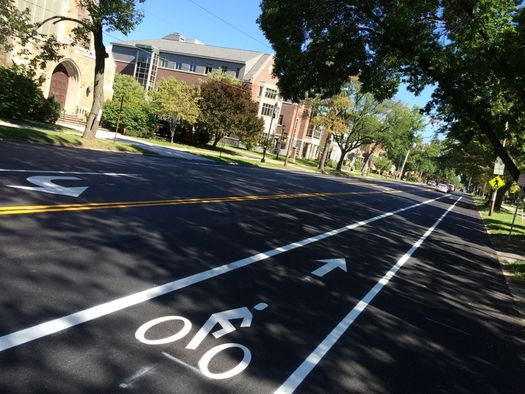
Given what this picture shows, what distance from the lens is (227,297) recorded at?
599cm

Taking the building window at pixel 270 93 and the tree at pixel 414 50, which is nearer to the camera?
the tree at pixel 414 50

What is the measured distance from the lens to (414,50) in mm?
16297

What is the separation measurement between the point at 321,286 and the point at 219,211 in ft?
16.3

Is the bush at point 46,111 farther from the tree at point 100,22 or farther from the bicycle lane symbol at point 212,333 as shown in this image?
the bicycle lane symbol at point 212,333

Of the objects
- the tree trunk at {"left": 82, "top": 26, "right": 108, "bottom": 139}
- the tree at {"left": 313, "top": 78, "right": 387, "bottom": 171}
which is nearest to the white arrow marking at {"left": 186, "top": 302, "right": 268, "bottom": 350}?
the tree trunk at {"left": 82, "top": 26, "right": 108, "bottom": 139}

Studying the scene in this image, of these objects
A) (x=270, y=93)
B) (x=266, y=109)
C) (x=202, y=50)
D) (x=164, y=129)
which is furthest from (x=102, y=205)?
(x=202, y=50)

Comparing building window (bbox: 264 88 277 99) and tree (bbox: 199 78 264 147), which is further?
building window (bbox: 264 88 277 99)

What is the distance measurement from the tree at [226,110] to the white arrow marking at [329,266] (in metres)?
37.6

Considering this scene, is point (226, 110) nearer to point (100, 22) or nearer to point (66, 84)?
point (66, 84)

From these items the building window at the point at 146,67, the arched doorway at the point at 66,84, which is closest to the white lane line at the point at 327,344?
the arched doorway at the point at 66,84

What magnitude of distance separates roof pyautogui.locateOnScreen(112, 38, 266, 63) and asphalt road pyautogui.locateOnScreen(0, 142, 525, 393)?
66.7 metres

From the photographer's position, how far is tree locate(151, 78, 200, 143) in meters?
41.8

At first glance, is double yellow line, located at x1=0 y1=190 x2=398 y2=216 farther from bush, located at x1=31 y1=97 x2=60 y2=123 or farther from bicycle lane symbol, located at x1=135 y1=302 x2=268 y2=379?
bush, located at x1=31 y1=97 x2=60 y2=123

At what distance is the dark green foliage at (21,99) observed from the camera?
85.9 ft
